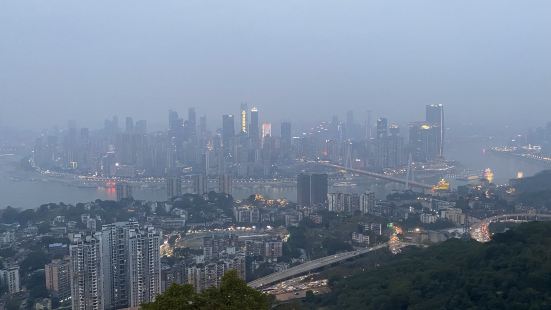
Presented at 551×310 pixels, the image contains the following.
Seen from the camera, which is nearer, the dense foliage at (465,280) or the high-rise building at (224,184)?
the dense foliage at (465,280)

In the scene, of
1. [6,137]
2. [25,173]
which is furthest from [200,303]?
[6,137]

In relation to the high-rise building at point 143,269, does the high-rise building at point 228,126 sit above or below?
above

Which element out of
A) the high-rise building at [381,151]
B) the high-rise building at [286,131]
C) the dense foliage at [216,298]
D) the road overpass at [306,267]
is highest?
the high-rise building at [286,131]

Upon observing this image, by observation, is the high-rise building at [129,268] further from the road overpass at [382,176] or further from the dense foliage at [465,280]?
the road overpass at [382,176]

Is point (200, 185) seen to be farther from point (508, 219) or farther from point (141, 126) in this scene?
point (141, 126)

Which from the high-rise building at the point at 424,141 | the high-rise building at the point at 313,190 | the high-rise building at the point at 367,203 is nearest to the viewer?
the high-rise building at the point at 367,203

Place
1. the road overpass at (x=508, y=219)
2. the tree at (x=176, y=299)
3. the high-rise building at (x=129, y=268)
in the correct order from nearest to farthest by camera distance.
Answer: the tree at (x=176, y=299) → the high-rise building at (x=129, y=268) → the road overpass at (x=508, y=219)

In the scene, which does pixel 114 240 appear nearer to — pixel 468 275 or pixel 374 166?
pixel 468 275

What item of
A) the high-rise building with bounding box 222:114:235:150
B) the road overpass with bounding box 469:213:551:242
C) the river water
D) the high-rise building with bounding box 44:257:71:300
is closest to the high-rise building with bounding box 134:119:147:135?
the high-rise building with bounding box 222:114:235:150

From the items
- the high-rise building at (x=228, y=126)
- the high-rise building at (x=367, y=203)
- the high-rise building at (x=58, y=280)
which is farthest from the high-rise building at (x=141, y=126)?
the high-rise building at (x=58, y=280)
